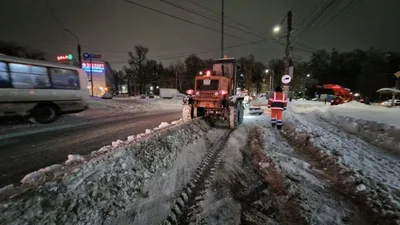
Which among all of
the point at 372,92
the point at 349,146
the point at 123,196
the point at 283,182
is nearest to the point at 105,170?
the point at 123,196

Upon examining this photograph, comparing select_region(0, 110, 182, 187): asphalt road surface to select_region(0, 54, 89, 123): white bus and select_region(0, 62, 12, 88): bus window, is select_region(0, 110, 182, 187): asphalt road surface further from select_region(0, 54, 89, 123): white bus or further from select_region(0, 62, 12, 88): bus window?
select_region(0, 62, 12, 88): bus window

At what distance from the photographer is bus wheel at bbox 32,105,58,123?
34.7 feet

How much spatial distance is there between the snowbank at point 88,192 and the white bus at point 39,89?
25.1 ft

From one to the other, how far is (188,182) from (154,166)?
989mm

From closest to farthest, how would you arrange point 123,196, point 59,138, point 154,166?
point 123,196
point 154,166
point 59,138

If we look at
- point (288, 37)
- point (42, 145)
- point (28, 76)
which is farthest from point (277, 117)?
point (28, 76)

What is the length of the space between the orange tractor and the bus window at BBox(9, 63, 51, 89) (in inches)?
298

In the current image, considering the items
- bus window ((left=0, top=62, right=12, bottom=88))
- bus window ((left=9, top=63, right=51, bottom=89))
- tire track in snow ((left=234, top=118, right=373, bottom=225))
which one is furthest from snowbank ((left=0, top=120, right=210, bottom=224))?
bus window ((left=9, top=63, right=51, bottom=89))

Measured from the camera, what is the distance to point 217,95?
1020cm

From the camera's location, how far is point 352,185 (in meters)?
3.96

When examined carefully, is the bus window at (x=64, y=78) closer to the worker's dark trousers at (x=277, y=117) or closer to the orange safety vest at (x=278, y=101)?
the orange safety vest at (x=278, y=101)

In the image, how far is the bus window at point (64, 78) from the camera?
11.3 meters

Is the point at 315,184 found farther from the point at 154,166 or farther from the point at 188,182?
the point at 154,166

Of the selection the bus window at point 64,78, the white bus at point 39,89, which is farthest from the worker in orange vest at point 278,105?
the bus window at point 64,78
